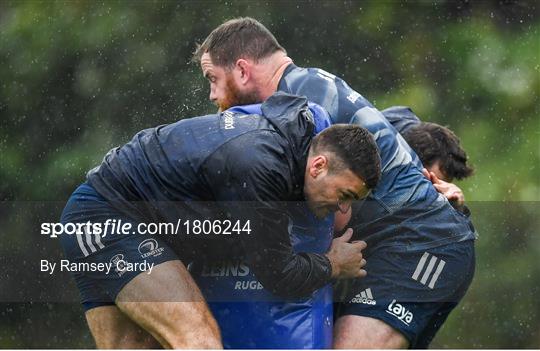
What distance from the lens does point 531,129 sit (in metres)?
9.86

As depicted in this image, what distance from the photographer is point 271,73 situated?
571 centimetres

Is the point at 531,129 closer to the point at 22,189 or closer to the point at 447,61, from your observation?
the point at 447,61

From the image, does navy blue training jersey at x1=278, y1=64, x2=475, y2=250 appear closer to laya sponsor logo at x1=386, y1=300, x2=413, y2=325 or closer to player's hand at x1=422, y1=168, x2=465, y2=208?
player's hand at x1=422, y1=168, x2=465, y2=208

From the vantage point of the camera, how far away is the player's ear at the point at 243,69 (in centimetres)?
568

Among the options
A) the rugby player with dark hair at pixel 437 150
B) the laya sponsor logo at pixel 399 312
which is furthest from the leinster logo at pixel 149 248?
the rugby player with dark hair at pixel 437 150

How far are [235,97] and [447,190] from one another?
1.00m

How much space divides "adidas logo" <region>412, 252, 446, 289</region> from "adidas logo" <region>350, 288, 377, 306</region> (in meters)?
0.20

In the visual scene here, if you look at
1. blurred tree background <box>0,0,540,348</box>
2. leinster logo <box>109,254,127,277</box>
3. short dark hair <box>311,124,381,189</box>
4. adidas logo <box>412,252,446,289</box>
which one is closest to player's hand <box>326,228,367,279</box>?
adidas logo <box>412,252,446,289</box>

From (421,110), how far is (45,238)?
155 inches

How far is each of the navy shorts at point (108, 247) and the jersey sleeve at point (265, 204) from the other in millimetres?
379

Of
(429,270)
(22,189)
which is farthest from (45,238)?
(22,189)

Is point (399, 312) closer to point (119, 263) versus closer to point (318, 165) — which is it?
point (318, 165)

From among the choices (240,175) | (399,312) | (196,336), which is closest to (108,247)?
(196,336)

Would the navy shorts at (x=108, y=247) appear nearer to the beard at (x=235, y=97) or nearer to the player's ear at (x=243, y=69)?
the beard at (x=235, y=97)
